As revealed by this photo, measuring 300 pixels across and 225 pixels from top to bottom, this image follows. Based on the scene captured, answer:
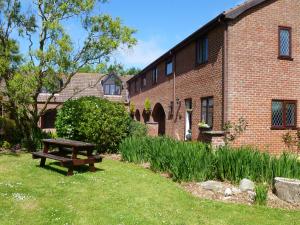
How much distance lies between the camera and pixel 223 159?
32.2 ft

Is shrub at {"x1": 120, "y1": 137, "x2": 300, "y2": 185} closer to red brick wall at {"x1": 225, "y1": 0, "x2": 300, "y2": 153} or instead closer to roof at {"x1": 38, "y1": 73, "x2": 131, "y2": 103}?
red brick wall at {"x1": 225, "y1": 0, "x2": 300, "y2": 153}

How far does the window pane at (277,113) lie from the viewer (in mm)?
15648

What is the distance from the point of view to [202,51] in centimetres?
1764

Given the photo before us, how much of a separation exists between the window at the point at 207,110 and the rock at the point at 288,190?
298 inches

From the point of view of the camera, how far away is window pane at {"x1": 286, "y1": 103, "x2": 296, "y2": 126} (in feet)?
52.3

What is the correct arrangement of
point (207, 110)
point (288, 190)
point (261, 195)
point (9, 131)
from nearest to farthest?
point (261, 195) < point (288, 190) < point (207, 110) < point (9, 131)

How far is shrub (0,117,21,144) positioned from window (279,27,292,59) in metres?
14.5

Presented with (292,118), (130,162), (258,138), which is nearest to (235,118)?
(258,138)

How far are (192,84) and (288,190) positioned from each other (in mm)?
10691

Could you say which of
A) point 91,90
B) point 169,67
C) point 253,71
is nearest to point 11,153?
point 253,71

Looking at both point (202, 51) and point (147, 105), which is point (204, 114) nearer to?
point (202, 51)

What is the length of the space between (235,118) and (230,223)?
8.47 m

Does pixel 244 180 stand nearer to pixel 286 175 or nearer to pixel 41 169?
pixel 286 175

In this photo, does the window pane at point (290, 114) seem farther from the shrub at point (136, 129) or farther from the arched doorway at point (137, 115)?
the arched doorway at point (137, 115)
